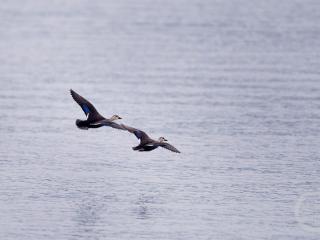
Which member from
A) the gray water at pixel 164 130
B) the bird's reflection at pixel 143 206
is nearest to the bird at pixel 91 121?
the gray water at pixel 164 130

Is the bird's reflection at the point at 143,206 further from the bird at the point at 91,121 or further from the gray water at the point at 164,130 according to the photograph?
the bird at the point at 91,121

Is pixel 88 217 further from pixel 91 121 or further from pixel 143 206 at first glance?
pixel 91 121

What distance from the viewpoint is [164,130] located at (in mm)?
44188

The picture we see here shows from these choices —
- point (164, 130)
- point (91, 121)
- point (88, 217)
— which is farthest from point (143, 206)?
point (164, 130)

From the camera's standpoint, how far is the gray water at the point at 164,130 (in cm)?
3319

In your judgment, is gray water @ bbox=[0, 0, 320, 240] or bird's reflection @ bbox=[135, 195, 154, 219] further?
bird's reflection @ bbox=[135, 195, 154, 219]

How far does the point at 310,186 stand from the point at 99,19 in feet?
150

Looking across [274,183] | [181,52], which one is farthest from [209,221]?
[181,52]

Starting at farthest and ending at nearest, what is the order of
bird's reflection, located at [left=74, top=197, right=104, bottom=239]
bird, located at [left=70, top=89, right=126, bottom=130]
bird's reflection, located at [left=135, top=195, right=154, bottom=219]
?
bird, located at [left=70, top=89, right=126, bottom=130]
bird's reflection, located at [left=135, top=195, right=154, bottom=219]
bird's reflection, located at [left=74, top=197, right=104, bottom=239]

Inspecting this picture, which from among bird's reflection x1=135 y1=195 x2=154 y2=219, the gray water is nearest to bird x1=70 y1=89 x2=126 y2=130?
the gray water

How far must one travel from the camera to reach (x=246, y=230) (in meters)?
32.1

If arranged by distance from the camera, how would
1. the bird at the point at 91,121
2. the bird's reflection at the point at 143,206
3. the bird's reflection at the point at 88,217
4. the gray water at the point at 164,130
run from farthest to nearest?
the bird at the point at 91,121 → the bird's reflection at the point at 143,206 → the gray water at the point at 164,130 → the bird's reflection at the point at 88,217

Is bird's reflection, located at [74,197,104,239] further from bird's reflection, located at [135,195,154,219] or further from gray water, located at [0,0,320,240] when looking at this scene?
bird's reflection, located at [135,195,154,219]

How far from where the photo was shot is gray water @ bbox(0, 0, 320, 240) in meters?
33.2
